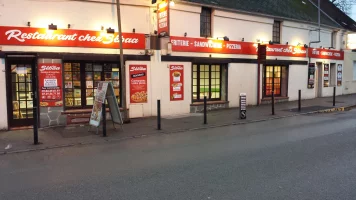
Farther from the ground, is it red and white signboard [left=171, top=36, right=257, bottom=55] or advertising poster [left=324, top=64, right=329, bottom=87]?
red and white signboard [left=171, top=36, right=257, bottom=55]

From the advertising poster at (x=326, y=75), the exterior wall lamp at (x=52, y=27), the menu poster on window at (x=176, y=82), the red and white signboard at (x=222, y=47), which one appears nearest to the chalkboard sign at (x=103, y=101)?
the exterior wall lamp at (x=52, y=27)

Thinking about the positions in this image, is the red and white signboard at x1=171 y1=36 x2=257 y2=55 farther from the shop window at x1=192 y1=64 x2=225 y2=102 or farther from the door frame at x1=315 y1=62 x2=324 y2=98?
the door frame at x1=315 y1=62 x2=324 y2=98

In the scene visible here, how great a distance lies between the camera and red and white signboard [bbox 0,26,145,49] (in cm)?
1069

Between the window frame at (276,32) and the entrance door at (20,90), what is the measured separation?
1357 cm

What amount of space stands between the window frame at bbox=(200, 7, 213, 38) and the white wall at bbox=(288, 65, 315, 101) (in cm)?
691

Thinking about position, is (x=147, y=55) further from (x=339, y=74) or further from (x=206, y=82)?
(x=339, y=74)

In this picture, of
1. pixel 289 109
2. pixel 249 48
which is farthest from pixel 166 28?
pixel 289 109

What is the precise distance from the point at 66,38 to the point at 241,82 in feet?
30.6

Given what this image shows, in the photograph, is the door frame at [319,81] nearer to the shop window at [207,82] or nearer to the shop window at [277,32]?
the shop window at [277,32]

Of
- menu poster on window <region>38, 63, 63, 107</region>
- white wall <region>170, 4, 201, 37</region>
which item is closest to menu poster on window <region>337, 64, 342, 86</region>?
white wall <region>170, 4, 201, 37</region>

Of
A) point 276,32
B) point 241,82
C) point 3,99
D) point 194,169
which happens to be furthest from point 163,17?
point 276,32

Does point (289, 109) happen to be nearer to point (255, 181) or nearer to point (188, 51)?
point (188, 51)

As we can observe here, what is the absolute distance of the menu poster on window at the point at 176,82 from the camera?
14.2 meters

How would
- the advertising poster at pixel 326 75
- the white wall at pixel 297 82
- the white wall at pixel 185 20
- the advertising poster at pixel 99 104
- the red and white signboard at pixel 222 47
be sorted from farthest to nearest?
the advertising poster at pixel 326 75 → the white wall at pixel 297 82 → the red and white signboard at pixel 222 47 → the white wall at pixel 185 20 → the advertising poster at pixel 99 104
